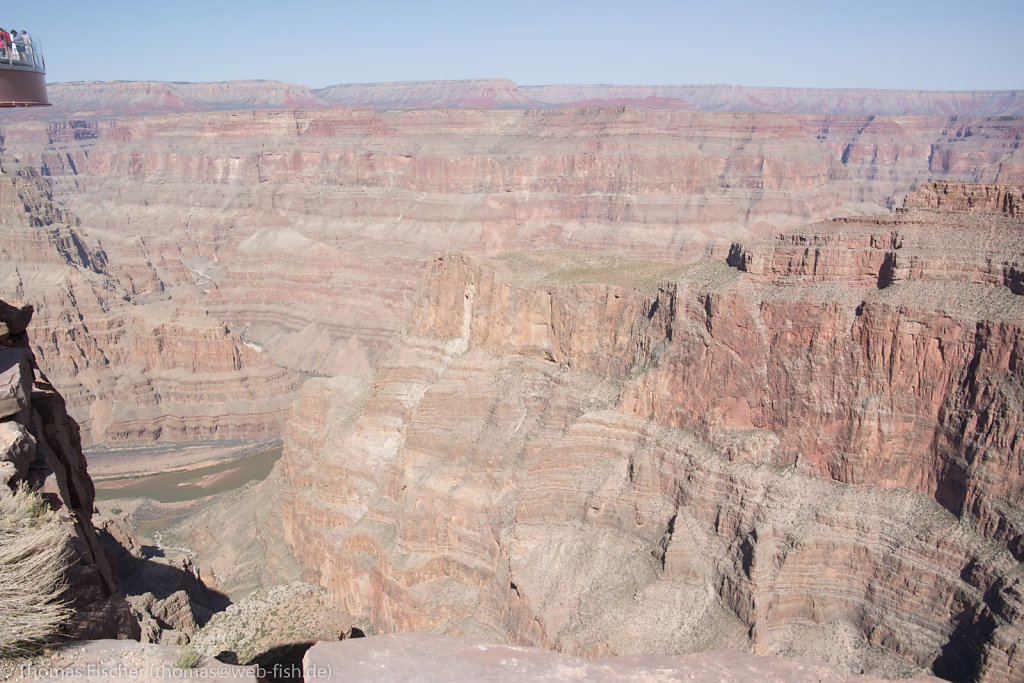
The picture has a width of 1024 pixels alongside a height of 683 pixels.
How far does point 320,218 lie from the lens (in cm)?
11650

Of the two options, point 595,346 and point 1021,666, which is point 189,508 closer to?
point 595,346

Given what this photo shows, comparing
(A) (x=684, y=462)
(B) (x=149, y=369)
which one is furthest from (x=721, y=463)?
(B) (x=149, y=369)

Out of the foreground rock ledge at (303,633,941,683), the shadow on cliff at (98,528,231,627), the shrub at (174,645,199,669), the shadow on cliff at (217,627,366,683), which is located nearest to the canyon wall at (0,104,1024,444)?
the shadow on cliff at (98,528,231,627)

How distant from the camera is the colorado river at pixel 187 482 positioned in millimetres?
54875

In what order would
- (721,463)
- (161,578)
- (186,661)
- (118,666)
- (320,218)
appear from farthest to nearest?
(320,218), (161,578), (721,463), (186,661), (118,666)

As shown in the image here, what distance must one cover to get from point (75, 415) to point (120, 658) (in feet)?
224

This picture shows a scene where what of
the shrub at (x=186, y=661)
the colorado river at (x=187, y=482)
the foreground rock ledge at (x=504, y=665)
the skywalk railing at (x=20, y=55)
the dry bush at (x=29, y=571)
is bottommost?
the colorado river at (x=187, y=482)

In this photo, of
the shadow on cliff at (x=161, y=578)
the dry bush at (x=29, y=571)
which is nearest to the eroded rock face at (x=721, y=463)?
the shadow on cliff at (x=161, y=578)

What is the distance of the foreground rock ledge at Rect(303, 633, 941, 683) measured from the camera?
32.0 feet

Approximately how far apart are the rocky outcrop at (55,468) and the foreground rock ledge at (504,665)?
3.51 meters

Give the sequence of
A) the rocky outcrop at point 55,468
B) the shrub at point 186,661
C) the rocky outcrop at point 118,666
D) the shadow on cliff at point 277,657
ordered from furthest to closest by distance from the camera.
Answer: the shadow on cliff at point 277,657
the rocky outcrop at point 55,468
the shrub at point 186,661
the rocky outcrop at point 118,666

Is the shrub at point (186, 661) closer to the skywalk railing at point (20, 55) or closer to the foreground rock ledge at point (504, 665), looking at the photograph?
the foreground rock ledge at point (504, 665)

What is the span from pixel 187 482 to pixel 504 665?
53678 mm

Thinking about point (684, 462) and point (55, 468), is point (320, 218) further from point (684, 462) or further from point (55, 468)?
point (55, 468)
